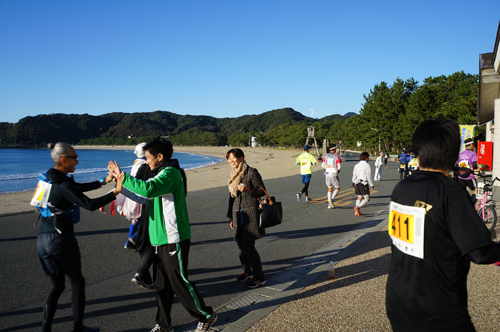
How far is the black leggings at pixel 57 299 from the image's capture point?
304 centimetres

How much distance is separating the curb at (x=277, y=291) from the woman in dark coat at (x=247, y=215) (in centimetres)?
27

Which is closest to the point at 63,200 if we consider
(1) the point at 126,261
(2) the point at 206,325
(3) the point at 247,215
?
(2) the point at 206,325

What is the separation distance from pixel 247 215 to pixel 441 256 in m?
2.81

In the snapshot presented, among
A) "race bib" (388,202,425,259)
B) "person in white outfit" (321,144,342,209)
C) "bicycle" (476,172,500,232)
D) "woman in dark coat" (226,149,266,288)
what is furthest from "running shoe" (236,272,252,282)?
"person in white outfit" (321,144,342,209)

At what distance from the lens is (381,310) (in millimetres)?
3547

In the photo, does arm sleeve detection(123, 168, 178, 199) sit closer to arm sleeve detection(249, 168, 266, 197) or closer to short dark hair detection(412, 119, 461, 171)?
arm sleeve detection(249, 168, 266, 197)

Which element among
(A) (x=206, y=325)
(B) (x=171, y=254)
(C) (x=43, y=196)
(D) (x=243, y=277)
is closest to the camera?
(C) (x=43, y=196)

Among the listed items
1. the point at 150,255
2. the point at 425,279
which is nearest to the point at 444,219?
the point at 425,279

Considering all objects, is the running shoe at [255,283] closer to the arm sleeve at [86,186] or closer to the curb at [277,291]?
the curb at [277,291]

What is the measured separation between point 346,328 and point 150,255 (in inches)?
96.0

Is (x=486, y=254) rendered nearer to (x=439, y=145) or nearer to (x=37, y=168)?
(x=439, y=145)

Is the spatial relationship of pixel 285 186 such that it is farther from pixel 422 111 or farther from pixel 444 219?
pixel 422 111

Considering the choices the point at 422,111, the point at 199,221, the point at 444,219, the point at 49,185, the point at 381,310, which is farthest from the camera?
the point at 422,111

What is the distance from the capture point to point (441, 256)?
5.69 ft
